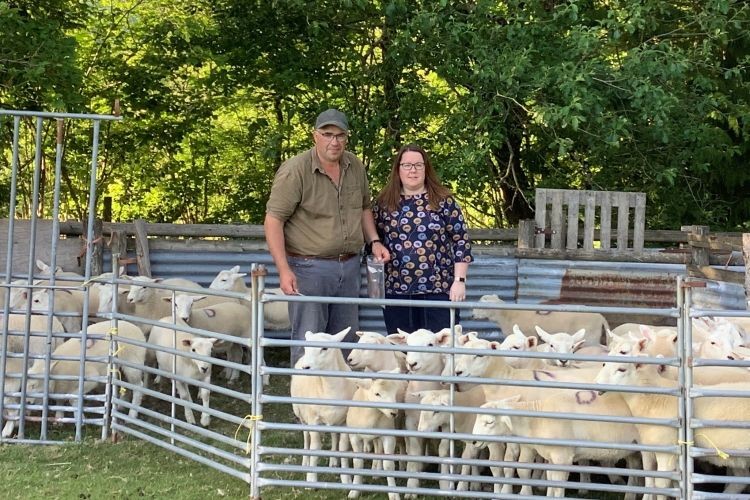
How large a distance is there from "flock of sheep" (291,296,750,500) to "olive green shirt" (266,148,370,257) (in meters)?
0.74

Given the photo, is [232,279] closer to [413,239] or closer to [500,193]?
[413,239]

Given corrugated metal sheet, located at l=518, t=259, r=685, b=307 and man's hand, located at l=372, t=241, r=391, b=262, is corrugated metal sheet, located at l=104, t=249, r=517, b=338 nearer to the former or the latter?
corrugated metal sheet, located at l=518, t=259, r=685, b=307

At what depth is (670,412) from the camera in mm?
5684

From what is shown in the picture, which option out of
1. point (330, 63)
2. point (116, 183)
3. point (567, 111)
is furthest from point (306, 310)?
point (116, 183)

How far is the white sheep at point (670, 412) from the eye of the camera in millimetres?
5473

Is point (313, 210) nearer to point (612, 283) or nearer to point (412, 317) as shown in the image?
point (412, 317)

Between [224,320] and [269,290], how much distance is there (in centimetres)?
92

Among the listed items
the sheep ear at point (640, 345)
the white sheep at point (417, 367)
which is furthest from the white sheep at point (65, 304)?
the sheep ear at point (640, 345)

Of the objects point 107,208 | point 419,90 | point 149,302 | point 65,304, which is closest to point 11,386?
point 149,302

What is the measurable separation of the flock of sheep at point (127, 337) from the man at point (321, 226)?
49cm

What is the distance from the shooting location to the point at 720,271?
→ 1014cm

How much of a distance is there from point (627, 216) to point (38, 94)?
23.3 feet

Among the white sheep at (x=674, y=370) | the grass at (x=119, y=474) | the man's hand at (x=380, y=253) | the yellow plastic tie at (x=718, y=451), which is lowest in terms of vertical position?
the grass at (x=119, y=474)

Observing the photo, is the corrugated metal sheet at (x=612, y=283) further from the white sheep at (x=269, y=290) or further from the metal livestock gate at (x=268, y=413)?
the metal livestock gate at (x=268, y=413)
